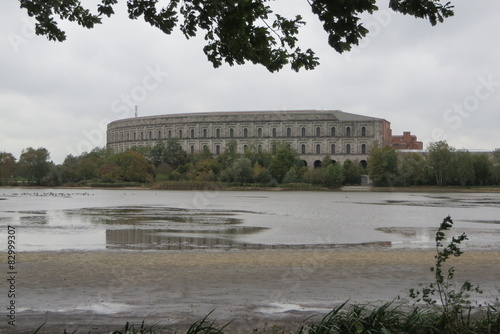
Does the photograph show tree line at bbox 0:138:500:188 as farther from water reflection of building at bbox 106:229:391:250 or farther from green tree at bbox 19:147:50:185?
water reflection of building at bbox 106:229:391:250

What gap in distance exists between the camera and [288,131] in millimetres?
117125

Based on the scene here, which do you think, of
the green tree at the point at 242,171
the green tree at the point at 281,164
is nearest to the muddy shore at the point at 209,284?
the green tree at the point at 242,171

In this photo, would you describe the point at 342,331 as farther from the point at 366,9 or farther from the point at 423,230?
the point at 423,230

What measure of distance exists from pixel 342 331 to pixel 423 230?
17499 millimetres

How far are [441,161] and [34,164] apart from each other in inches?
2505

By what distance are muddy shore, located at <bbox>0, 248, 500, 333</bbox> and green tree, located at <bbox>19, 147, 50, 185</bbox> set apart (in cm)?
8204

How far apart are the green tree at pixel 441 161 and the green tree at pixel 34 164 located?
6131cm

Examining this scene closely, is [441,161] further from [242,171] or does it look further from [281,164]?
[242,171]

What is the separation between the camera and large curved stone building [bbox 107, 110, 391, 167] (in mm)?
A: 113562

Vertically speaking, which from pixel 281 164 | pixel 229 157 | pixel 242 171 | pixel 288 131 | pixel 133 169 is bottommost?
pixel 242 171

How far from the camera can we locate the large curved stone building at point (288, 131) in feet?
373

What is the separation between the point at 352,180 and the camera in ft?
302

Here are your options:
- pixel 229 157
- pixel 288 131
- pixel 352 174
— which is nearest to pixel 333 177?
pixel 352 174

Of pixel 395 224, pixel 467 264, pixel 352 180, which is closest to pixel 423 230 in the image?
pixel 395 224
